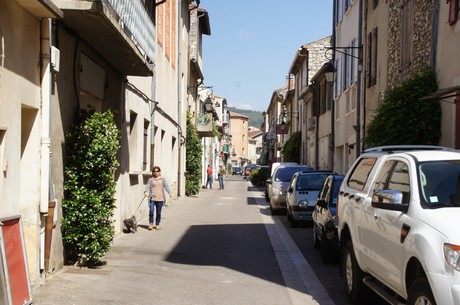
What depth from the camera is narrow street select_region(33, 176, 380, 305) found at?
25.6 feet

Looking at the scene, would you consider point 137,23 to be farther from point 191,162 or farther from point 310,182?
point 191,162

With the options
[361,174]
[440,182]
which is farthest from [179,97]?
[440,182]

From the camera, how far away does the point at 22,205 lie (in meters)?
7.75

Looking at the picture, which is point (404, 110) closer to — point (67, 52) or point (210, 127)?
point (67, 52)

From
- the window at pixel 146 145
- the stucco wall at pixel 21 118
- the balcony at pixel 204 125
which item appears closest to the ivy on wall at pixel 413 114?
the window at pixel 146 145

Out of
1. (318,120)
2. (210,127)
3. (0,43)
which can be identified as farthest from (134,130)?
(210,127)

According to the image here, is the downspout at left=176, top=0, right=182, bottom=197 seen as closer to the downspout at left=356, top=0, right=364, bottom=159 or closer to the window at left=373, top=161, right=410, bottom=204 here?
the downspout at left=356, top=0, right=364, bottom=159

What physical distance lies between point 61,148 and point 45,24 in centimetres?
202

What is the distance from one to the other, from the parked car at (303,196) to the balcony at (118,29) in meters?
5.72

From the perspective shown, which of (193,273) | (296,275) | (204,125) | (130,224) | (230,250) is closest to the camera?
(193,273)

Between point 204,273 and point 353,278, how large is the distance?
2934 mm

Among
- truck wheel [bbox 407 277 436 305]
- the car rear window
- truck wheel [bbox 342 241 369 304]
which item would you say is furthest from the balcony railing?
truck wheel [bbox 407 277 436 305]

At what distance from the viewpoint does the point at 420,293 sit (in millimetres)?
4949

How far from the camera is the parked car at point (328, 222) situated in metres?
10.5
